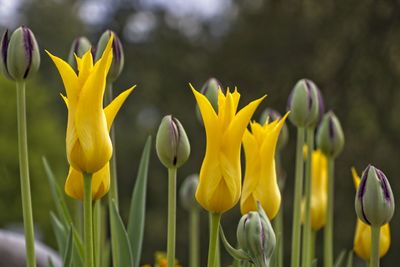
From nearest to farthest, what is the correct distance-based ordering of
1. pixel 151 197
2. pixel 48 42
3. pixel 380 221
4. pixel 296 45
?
pixel 380 221, pixel 296 45, pixel 151 197, pixel 48 42

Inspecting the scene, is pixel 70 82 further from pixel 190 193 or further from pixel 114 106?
pixel 190 193

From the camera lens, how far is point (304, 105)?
1.38 meters

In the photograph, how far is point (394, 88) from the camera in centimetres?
717

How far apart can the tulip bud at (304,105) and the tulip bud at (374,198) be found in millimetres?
281

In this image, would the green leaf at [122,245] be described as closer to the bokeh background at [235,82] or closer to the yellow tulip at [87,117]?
the yellow tulip at [87,117]

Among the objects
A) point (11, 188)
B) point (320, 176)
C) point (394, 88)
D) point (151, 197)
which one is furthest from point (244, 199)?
point (151, 197)

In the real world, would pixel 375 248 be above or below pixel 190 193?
Answer: below

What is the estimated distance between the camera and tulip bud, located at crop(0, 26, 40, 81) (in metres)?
1.17

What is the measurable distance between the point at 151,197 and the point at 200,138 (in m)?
0.94

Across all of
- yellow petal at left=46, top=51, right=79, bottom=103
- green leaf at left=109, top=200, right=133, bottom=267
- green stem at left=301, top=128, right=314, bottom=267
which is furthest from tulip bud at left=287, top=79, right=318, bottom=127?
yellow petal at left=46, top=51, right=79, bottom=103

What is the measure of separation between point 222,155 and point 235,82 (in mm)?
7105

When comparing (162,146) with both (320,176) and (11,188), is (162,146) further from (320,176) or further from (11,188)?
(11,188)

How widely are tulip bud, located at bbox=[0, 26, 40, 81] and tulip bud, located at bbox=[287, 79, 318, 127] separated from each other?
0.40m

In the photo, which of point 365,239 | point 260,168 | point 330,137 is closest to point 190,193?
point 330,137
